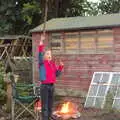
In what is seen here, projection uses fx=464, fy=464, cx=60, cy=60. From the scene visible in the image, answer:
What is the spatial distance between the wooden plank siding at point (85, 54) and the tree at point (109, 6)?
13.5 metres

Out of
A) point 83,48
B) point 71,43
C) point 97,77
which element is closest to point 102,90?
point 97,77

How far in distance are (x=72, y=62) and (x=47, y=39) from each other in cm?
157

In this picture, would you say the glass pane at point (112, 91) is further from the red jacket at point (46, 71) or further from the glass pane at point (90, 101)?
the red jacket at point (46, 71)

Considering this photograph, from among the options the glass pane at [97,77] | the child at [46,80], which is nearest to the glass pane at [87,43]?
the glass pane at [97,77]

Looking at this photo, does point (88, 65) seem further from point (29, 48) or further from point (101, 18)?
point (29, 48)

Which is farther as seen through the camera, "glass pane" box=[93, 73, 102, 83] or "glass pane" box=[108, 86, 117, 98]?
"glass pane" box=[93, 73, 102, 83]

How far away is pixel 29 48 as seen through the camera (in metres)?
24.9

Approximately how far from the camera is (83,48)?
17.5 metres

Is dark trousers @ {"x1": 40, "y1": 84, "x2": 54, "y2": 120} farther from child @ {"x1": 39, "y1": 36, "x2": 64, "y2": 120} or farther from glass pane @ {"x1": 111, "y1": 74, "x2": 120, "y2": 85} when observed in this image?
glass pane @ {"x1": 111, "y1": 74, "x2": 120, "y2": 85}

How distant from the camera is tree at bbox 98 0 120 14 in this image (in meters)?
31.0

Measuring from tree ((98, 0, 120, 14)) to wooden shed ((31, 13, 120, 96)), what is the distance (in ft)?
41.2

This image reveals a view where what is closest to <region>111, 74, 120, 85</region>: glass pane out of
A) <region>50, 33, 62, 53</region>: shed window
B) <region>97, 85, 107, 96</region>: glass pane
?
<region>97, 85, 107, 96</region>: glass pane

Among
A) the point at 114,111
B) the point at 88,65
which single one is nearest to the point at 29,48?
the point at 88,65

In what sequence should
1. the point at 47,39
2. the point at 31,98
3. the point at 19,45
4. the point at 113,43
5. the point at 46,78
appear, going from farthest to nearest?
1. the point at 19,45
2. the point at 47,39
3. the point at 113,43
4. the point at 31,98
5. the point at 46,78
